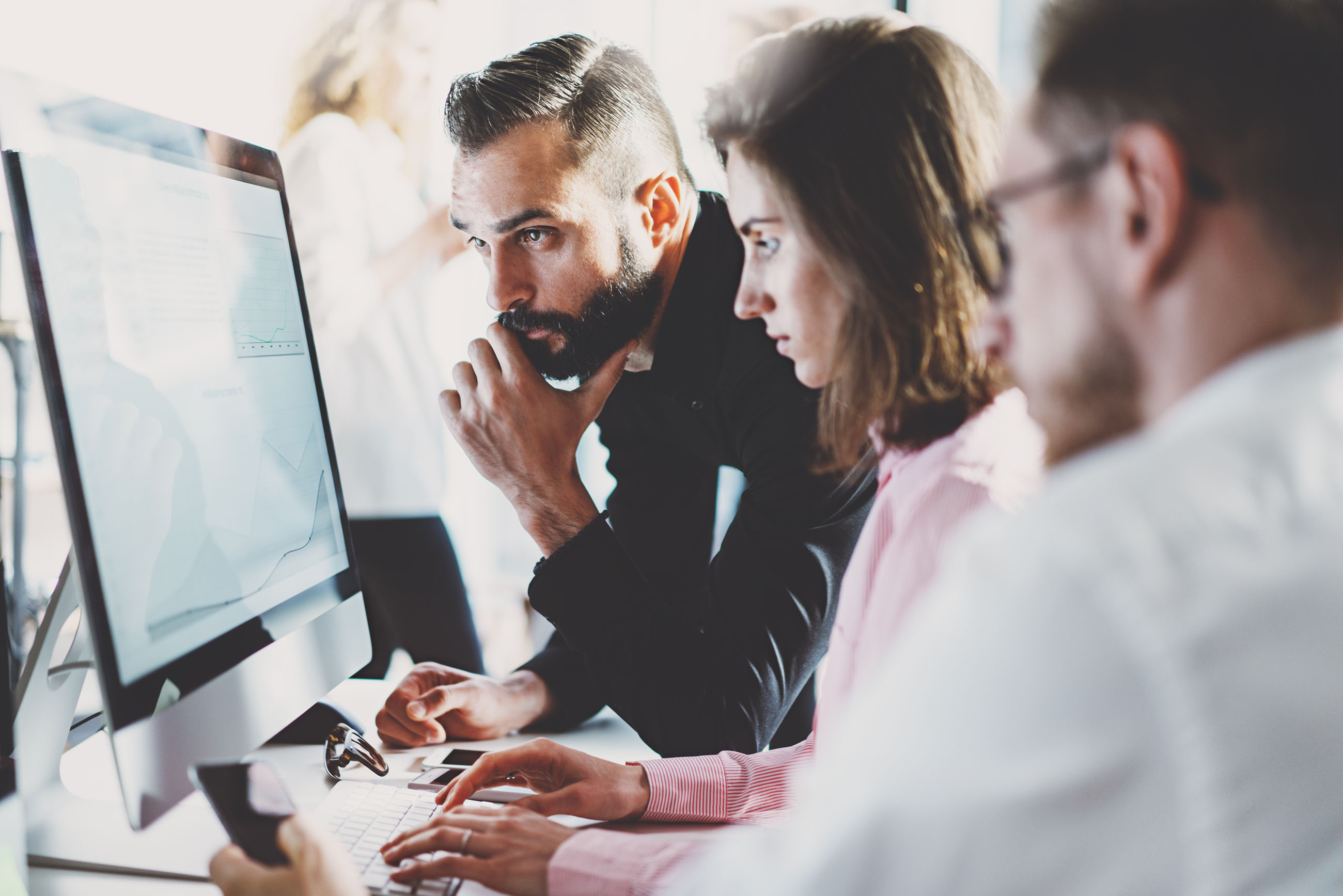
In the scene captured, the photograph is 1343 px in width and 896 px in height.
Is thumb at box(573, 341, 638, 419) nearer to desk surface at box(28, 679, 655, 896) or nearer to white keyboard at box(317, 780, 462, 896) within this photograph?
desk surface at box(28, 679, 655, 896)

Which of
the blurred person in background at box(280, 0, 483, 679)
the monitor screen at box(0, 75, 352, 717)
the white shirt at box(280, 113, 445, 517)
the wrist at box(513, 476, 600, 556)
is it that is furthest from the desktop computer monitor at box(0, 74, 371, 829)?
the white shirt at box(280, 113, 445, 517)

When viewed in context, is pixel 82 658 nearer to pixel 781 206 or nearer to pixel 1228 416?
pixel 781 206

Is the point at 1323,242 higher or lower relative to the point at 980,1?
lower

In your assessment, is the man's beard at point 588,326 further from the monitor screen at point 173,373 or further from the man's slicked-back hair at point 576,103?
the monitor screen at point 173,373

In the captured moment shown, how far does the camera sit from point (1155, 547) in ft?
1.10

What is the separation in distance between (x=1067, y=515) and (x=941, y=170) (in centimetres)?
44

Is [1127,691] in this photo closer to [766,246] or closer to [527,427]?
[766,246]

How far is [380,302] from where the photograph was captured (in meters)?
2.03

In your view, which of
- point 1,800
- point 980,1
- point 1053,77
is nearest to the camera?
point 1053,77

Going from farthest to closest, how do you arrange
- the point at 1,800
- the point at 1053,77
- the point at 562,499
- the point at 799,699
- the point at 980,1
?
the point at 980,1 → the point at 799,699 → the point at 562,499 → the point at 1,800 → the point at 1053,77

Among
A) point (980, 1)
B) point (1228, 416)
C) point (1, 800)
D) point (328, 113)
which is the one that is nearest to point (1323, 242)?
point (1228, 416)

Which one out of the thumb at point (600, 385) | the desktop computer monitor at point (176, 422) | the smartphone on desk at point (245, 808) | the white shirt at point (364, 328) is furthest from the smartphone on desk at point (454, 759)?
the white shirt at point (364, 328)

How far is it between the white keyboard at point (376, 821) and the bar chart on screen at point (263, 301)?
1.24 feet

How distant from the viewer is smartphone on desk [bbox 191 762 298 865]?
0.54 meters
